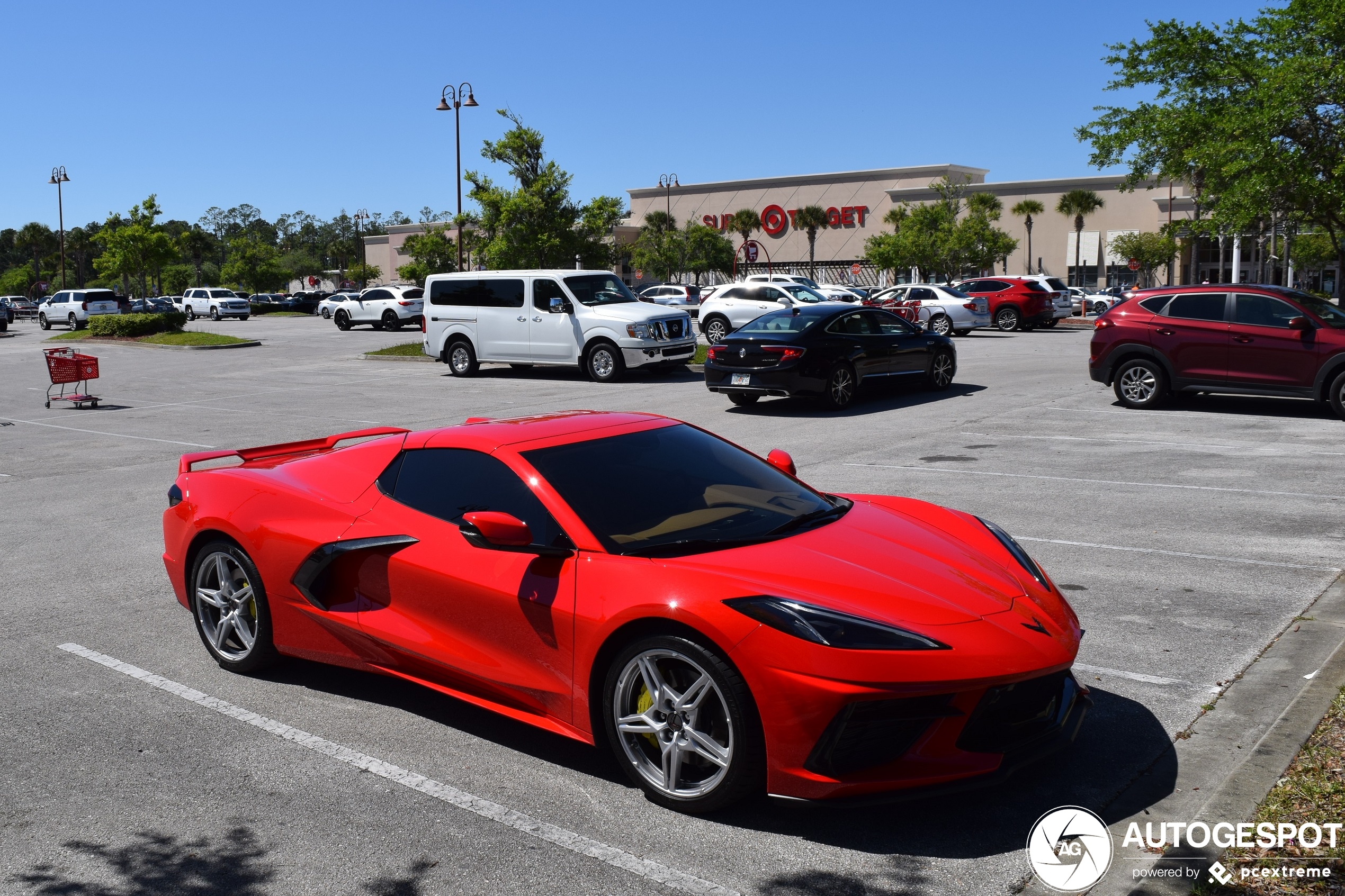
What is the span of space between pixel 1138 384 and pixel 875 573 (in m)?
12.6

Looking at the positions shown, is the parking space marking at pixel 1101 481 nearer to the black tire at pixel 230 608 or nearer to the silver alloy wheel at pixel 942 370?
the silver alloy wheel at pixel 942 370

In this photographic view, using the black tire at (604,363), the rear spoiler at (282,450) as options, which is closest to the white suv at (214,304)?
the black tire at (604,363)

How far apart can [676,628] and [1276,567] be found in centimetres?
496

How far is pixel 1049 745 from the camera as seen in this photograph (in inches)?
153

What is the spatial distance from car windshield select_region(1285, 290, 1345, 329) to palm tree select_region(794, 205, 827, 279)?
7732cm

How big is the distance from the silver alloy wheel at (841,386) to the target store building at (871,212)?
61760 mm

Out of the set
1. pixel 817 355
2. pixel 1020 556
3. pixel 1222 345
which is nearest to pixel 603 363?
pixel 817 355

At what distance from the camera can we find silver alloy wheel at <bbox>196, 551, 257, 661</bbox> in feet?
18.1

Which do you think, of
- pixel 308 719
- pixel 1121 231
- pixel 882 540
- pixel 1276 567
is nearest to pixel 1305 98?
pixel 1276 567

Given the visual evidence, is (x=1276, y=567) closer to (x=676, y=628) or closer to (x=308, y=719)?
(x=676, y=628)

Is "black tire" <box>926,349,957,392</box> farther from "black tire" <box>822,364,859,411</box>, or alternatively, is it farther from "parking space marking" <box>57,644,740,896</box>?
"parking space marking" <box>57,644,740,896</box>

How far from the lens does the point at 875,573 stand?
163 inches

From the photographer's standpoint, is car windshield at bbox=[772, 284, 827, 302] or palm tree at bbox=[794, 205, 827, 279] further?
palm tree at bbox=[794, 205, 827, 279]

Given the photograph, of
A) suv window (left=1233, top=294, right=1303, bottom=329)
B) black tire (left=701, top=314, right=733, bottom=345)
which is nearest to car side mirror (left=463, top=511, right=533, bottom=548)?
suv window (left=1233, top=294, right=1303, bottom=329)
